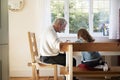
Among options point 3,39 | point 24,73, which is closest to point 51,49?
point 24,73

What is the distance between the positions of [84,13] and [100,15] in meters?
0.32

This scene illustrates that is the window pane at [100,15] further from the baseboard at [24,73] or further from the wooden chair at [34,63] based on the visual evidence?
the wooden chair at [34,63]

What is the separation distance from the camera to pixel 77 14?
4797 millimetres

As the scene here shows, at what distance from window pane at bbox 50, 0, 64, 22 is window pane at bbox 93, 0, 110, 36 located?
65 centimetres

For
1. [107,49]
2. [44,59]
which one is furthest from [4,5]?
[44,59]

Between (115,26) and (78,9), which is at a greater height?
(78,9)

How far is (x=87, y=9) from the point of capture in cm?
480

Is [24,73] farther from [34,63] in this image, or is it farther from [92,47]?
[92,47]

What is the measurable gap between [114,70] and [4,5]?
1916 millimetres

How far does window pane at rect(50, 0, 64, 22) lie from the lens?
4.77 meters

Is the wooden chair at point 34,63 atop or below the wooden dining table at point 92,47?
below

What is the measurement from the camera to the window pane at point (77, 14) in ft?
15.7

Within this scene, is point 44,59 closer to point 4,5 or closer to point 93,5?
point 93,5

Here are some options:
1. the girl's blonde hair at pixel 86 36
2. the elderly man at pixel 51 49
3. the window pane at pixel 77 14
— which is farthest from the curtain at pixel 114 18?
the girl's blonde hair at pixel 86 36
